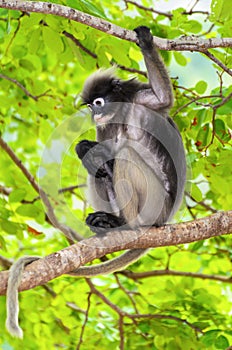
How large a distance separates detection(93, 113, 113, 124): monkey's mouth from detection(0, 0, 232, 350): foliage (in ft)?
1.14

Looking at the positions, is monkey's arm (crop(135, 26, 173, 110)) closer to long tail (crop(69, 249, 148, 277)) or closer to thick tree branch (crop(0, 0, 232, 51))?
thick tree branch (crop(0, 0, 232, 51))

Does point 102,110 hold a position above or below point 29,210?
above

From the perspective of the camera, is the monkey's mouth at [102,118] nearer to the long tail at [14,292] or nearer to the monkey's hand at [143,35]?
the monkey's hand at [143,35]

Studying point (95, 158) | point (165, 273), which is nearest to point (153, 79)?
point (95, 158)

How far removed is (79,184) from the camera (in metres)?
4.83

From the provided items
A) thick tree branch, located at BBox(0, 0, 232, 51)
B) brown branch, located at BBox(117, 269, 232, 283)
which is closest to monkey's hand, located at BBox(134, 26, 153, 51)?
thick tree branch, located at BBox(0, 0, 232, 51)

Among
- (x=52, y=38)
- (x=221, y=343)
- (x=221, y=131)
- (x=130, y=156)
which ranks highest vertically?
(x=52, y=38)

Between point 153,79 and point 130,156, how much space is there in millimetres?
478

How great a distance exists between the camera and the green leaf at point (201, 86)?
418cm

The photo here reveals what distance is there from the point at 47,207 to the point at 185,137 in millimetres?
1113

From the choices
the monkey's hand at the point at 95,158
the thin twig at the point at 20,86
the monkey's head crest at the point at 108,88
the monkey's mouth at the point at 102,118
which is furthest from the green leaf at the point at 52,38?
the thin twig at the point at 20,86

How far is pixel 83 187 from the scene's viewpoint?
462cm

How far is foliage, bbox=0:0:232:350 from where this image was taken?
3.87 metres

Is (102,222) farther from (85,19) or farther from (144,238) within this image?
(85,19)
